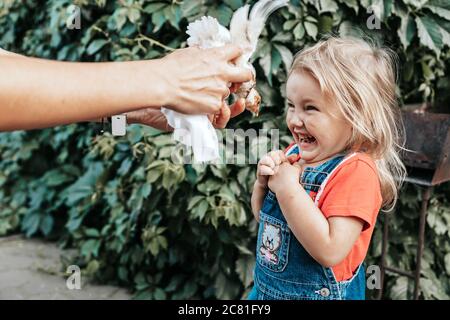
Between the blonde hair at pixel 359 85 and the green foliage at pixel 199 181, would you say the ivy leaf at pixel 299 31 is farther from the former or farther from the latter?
the blonde hair at pixel 359 85

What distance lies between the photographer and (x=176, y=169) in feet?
8.53

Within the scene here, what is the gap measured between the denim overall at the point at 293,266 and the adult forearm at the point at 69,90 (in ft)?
1.77

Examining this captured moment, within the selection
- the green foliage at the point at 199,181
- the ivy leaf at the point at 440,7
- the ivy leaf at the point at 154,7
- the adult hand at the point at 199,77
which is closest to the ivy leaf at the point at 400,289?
the green foliage at the point at 199,181

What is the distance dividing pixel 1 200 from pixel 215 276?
2.23m

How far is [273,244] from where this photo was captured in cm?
156

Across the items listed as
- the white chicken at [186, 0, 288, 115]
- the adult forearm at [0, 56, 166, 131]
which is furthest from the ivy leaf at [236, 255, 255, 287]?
the adult forearm at [0, 56, 166, 131]

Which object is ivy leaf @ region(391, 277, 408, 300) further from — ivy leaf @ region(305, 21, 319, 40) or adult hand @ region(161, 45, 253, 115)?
adult hand @ region(161, 45, 253, 115)

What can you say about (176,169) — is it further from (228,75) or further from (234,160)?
(228,75)

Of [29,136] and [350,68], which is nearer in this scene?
[350,68]

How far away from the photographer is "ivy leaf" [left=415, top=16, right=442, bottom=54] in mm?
2561

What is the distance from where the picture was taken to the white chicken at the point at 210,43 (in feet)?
4.19

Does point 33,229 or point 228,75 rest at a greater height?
point 228,75
